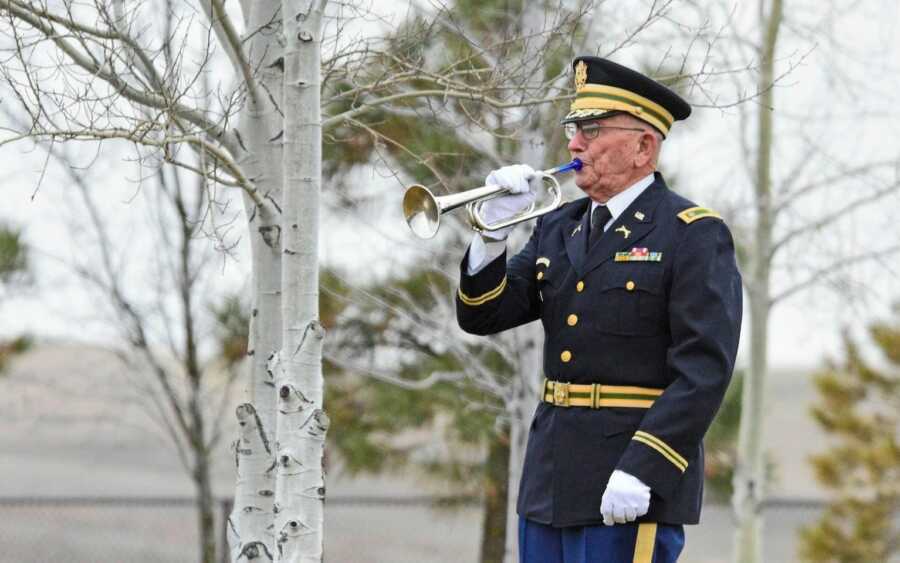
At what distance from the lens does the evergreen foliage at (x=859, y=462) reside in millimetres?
15391

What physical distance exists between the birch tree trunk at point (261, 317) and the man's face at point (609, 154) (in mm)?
1506

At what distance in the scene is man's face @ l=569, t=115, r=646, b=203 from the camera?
13.0 feet

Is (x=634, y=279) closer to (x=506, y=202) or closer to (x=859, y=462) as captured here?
(x=506, y=202)

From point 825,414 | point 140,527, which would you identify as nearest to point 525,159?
point 825,414

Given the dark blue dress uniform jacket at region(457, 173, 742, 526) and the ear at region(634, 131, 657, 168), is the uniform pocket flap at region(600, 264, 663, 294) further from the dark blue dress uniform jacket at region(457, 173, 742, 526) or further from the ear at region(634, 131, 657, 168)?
the ear at region(634, 131, 657, 168)

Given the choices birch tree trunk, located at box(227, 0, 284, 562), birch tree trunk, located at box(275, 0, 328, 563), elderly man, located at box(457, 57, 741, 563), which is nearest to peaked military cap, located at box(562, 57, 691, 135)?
elderly man, located at box(457, 57, 741, 563)

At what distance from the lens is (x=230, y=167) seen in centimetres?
474

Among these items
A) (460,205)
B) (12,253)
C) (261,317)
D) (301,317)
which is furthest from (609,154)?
(12,253)

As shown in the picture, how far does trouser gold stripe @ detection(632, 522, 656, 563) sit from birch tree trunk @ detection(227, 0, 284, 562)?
5.80 feet

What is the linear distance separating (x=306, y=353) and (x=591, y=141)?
45.4 inches

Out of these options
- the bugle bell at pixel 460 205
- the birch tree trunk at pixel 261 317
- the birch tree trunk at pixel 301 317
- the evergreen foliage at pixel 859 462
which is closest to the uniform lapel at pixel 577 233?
the bugle bell at pixel 460 205

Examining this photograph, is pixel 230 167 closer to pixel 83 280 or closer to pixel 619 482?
pixel 619 482

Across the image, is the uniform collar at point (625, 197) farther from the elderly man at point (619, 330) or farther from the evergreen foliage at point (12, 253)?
the evergreen foliage at point (12, 253)

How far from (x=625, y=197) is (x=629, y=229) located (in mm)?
102
